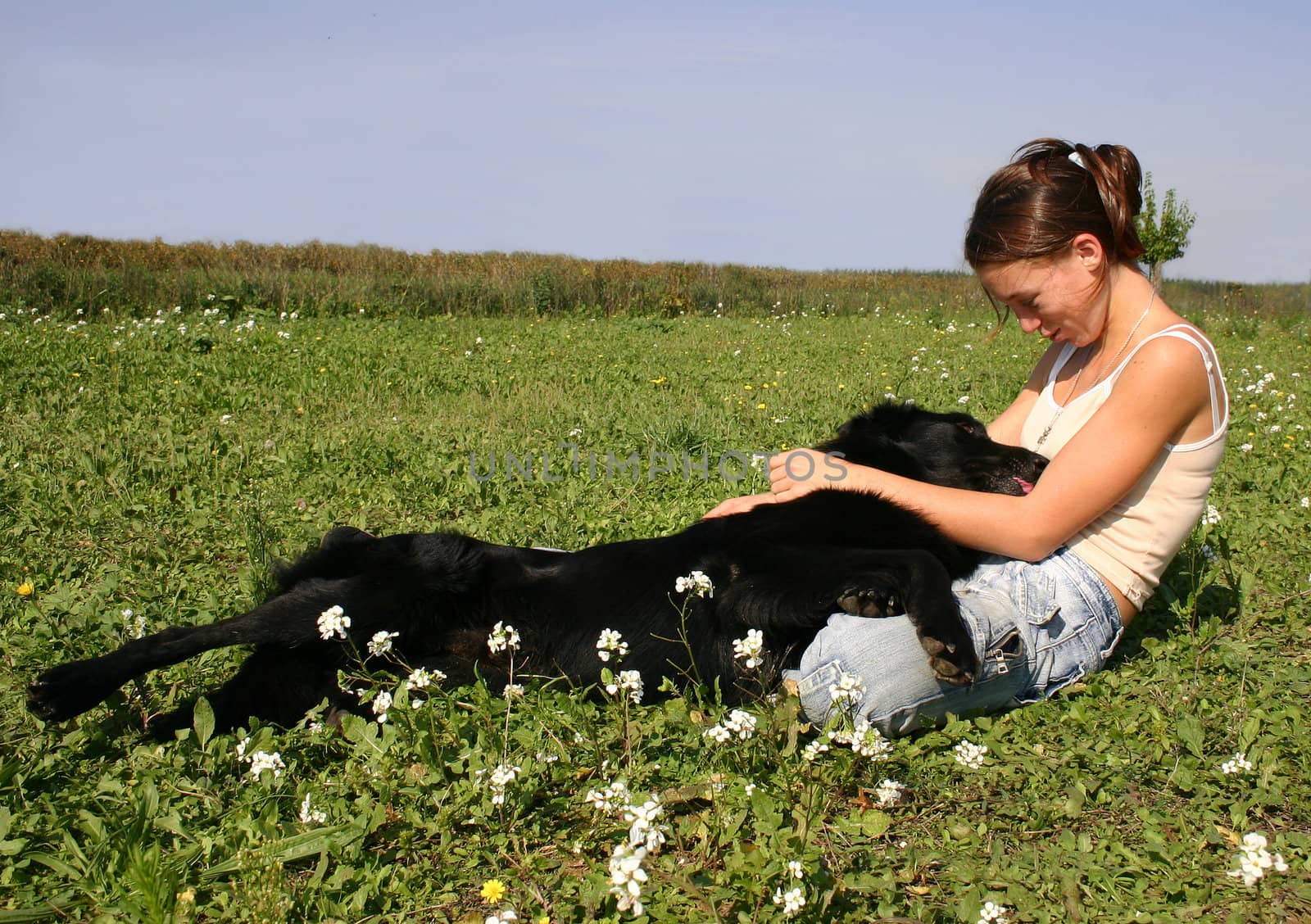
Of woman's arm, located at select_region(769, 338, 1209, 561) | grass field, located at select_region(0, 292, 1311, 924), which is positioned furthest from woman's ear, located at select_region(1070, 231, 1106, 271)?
grass field, located at select_region(0, 292, 1311, 924)

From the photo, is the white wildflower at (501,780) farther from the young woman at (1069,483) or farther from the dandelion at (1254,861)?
the dandelion at (1254,861)

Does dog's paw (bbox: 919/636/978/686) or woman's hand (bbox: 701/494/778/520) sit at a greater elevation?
woman's hand (bbox: 701/494/778/520)

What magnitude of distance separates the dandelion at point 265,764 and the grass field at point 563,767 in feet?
0.05

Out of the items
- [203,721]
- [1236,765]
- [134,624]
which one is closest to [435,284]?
[134,624]

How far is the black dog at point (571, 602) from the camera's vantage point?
2.58m

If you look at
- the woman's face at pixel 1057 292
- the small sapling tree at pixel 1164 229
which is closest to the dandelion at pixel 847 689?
the woman's face at pixel 1057 292

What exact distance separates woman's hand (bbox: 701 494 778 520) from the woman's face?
0.97m

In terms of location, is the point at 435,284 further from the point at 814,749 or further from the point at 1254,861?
the point at 1254,861

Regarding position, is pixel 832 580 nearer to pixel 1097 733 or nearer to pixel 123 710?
pixel 1097 733

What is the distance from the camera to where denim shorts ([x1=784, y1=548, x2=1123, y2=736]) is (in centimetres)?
242

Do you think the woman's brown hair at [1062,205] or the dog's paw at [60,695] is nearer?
the dog's paw at [60,695]

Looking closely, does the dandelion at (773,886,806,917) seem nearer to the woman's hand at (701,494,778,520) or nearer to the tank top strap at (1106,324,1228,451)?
the woman's hand at (701,494,778,520)

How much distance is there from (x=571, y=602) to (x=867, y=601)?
90 cm

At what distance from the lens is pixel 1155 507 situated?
2.68m
